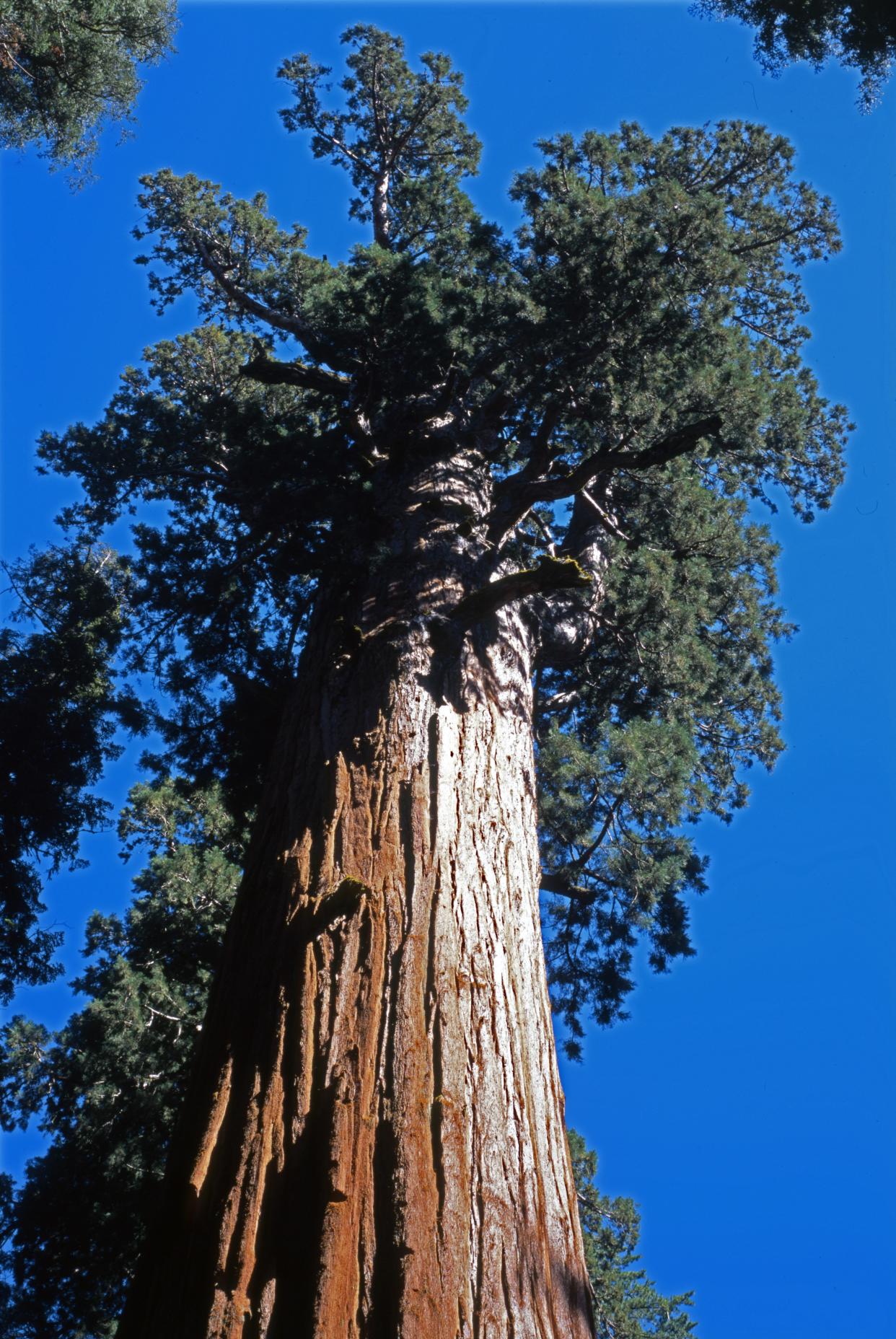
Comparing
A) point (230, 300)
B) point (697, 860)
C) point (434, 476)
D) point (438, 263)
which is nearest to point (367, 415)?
point (434, 476)

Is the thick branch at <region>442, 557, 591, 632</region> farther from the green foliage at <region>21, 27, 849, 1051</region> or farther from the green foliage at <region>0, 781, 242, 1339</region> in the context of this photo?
the green foliage at <region>0, 781, 242, 1339</region>

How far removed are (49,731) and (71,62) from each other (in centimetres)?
502

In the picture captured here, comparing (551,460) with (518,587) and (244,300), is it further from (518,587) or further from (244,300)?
(244,300)

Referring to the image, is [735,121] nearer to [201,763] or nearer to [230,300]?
[230,300]

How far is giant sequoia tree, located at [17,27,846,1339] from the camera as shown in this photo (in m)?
3.01

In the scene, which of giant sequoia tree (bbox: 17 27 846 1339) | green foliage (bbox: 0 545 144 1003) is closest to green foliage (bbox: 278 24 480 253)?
giant sequoia tree (bbox: 17 27 846 1339)

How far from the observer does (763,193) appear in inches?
429

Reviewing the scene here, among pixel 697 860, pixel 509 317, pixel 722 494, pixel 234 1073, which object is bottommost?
pixel 234 1073

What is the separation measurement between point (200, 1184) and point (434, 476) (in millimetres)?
4963

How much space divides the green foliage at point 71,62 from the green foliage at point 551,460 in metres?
2.06

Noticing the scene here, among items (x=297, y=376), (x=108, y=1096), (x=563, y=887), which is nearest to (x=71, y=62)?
(x=297, y=376)

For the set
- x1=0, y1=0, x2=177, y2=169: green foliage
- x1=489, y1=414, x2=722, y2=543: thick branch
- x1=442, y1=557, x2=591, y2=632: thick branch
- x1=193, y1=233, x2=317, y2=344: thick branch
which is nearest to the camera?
→ x1=442, y1=557, x2=591, y2=632: thick branch

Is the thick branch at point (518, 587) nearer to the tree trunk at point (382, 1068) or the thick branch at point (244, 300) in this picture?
the tree trunk at point (382, 1068)

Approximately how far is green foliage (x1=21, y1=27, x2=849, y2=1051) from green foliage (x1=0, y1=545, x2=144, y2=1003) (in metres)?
0.85
